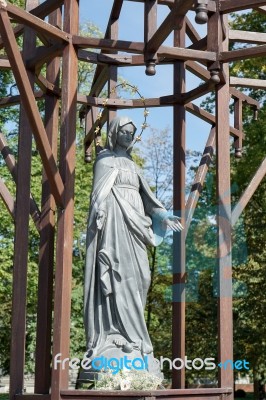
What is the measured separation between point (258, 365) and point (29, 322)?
5.43 metres

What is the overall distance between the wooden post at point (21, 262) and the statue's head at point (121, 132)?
79 cm

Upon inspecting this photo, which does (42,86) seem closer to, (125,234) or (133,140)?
(133,140)

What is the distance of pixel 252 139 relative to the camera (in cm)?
1675

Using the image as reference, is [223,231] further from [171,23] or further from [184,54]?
[171,23]

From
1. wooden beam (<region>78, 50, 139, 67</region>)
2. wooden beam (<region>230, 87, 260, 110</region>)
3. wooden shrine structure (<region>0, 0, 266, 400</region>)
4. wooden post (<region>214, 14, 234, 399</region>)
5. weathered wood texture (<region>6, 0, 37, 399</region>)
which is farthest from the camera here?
wooden beam (<region>230, 87, 260, 110</region>)

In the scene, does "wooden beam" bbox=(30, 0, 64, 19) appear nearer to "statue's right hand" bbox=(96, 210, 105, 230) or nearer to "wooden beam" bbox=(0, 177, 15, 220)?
"wooden beam" bbox=(0, 177, 15, 220)

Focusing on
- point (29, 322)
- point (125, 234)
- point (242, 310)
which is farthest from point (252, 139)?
point (125, 234)

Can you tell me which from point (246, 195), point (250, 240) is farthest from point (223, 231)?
point (250, 240)

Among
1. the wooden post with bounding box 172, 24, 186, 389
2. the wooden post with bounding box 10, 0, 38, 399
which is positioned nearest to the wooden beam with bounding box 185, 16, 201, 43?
the wooden post with bounding box 172, 24, 186, 389

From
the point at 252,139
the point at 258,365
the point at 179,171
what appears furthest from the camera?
the point at 258,365

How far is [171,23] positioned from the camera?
6418mm

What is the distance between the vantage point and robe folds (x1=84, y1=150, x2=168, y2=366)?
7.09m

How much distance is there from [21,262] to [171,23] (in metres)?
2.48

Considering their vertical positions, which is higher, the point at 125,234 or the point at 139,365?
the point at 125,234
